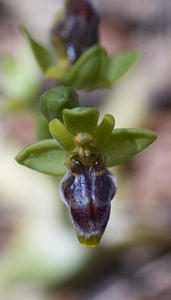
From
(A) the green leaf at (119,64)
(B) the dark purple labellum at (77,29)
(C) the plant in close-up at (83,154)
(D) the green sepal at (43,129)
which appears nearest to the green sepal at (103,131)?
(C) the plant in close-up at (83,154)

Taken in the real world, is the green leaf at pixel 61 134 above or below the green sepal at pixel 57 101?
below

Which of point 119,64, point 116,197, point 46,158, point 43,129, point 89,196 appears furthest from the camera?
point 116,197

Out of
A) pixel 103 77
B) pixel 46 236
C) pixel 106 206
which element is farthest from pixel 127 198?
pixel 106 206

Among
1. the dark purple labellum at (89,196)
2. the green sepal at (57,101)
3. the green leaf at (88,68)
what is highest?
the green leaf at (88,68)

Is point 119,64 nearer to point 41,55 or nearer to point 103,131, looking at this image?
point 41,55

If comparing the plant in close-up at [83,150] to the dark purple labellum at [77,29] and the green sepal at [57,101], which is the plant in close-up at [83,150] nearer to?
the green sepal at [57,101]

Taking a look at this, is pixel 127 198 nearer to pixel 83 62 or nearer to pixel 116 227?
pixel 116 227

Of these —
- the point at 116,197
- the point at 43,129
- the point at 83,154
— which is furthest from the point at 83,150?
the point at 116,197
